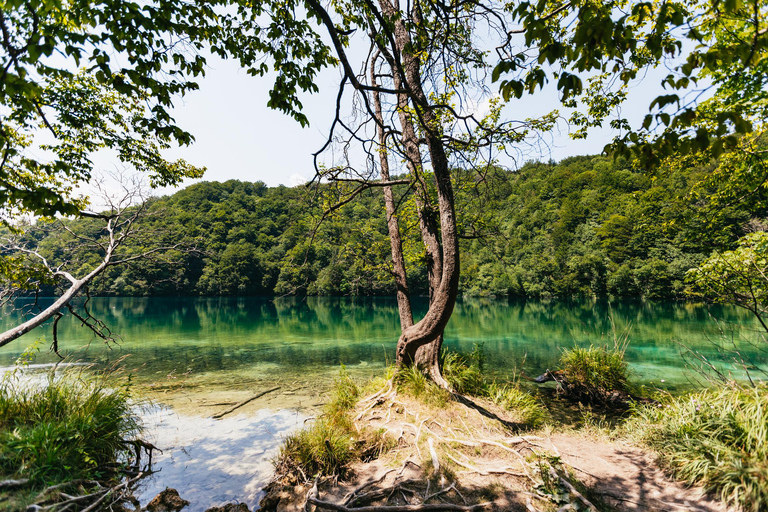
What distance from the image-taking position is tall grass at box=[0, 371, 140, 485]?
329 centimetres

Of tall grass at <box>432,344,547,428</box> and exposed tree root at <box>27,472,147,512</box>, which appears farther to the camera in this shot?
tall grass at <box>432,344,547,428</box>

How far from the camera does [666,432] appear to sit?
12.9 ft

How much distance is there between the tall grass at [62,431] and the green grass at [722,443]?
232 inches

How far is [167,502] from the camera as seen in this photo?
3984 mm

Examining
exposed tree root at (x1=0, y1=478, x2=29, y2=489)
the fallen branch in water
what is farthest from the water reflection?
Result: exposed tree root at (x1=0, y1=478, x2=29, y2=489)

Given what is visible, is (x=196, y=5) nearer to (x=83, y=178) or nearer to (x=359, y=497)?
(x=83, y=178)

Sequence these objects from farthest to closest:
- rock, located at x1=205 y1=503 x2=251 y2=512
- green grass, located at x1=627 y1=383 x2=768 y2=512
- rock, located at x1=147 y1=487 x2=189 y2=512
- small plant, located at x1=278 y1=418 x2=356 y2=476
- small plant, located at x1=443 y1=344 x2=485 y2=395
A: small plant, located at x1=443 y1=344 x2=485 y2=395 < small plant, located at x1=278 y1=418 x2=356 y2=476 < rock, located at x1=147 y1=487 x2=189 y2=512 < rock, located at x1=205 y1=503 x2=251 y2=512 < green grass, located at x1=627 y1=383 x2=768 y2=512

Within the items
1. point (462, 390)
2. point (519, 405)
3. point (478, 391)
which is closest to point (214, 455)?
point (462, 390)

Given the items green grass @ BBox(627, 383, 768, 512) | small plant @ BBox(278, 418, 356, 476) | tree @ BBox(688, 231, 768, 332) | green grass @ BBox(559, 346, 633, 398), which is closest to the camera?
green grass @ BBox(627, 383, 768, 512)

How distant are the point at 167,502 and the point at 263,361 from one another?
379 inches

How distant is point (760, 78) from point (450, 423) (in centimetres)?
752

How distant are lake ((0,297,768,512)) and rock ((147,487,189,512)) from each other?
19 centimetres

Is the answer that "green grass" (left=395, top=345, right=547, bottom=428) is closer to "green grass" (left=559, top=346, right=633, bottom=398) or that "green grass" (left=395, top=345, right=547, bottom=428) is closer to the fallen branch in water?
"green grass" (left=559, top=346, right=633, bottom=398)

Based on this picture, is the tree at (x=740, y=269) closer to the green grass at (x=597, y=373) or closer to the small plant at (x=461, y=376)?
the green grass at (x=597, y=373)
